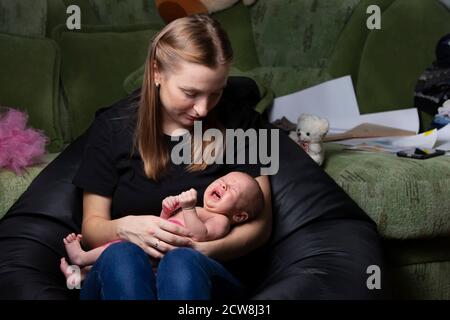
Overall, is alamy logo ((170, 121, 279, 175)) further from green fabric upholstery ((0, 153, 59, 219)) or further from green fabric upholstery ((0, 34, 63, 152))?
green fabric upholstery ((0, 34, 63, 152))

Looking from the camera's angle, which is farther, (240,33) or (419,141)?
(240,33)

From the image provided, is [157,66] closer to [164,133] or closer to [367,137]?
[164,133]

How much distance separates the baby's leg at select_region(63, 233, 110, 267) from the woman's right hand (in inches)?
3.0

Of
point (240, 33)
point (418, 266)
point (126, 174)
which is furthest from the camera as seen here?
point (240, 33)

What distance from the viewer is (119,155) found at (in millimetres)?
1651

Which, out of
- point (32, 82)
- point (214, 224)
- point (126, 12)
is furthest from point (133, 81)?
point (214, 224)

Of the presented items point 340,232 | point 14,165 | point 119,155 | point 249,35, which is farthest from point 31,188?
point 249,35

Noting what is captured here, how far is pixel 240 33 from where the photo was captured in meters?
2.97

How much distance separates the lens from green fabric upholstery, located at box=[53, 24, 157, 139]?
2750 mm

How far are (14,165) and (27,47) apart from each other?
3.04 ft

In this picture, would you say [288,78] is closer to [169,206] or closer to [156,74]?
[156,74]

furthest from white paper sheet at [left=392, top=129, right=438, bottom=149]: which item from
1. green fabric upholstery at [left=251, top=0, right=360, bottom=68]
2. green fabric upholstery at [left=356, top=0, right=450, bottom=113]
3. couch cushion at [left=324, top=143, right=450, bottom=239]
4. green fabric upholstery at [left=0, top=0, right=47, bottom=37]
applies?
green fabric upholstery at [left=0, top=0, right=47, bottom=37]

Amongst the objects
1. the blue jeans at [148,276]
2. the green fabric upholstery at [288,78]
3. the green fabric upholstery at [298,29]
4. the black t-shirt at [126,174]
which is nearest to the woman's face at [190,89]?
the black t-shirt at [126,174]

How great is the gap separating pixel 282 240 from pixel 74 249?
1.77 ft
